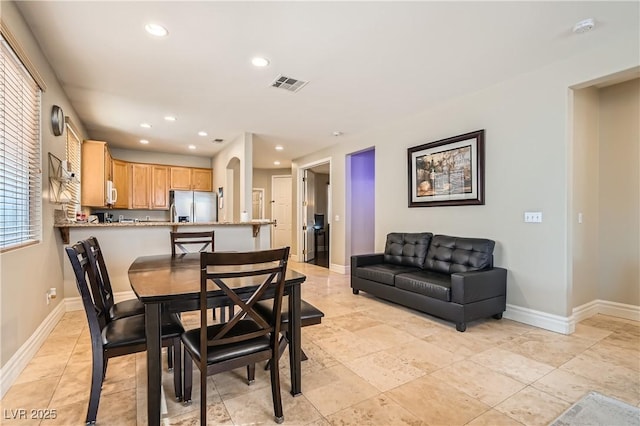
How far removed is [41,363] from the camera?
7.63 ft

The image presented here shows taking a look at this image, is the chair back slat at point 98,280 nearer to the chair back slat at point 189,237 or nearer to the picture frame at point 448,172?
the chair back slat at point 189,237

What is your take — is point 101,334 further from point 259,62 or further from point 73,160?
point 73,160

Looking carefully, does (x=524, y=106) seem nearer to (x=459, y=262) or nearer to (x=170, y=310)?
(x=459, y=262)

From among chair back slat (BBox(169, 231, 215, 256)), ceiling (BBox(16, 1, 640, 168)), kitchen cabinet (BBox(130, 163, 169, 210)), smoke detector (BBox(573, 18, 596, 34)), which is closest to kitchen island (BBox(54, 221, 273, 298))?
chair back slat (BBox(169, 231, 215, 256))

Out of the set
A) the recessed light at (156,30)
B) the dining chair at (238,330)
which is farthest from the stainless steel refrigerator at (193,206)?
the dining chair at (238,330)

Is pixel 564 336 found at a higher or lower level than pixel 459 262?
lower

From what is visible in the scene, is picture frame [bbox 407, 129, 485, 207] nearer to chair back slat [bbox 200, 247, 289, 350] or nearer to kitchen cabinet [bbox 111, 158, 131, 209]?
chair back slat [bbox 200, 247, 289, 350]

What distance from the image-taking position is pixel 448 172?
3932 millimetres

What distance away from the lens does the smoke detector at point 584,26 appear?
2.32 meters

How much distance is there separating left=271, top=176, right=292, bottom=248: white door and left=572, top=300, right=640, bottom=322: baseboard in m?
6.79

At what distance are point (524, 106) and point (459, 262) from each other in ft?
5.76

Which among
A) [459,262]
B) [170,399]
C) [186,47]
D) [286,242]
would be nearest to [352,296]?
[459,262]

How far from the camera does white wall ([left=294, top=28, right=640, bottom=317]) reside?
Result: 2926 millimetres

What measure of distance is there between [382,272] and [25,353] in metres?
3.36
